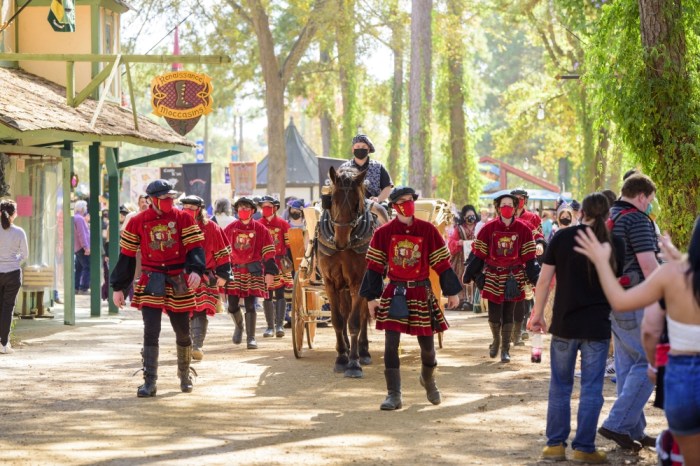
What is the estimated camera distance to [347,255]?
13.9m

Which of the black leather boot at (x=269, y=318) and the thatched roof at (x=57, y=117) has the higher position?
the thatched roof at (x=57, y=117)

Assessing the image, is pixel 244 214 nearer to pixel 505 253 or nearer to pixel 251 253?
pixel 251 253

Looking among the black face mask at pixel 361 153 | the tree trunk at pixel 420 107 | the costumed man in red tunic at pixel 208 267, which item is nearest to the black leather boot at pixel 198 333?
the costumed man in red tunic at pixel 208 267

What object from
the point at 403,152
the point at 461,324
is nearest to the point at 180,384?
the point at 461,324

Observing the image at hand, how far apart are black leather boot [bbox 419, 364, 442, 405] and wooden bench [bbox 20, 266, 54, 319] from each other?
11351 mm

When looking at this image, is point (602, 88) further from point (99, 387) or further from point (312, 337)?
point (99, 387)

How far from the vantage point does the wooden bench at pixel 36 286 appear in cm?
2131

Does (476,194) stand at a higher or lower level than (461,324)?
higher

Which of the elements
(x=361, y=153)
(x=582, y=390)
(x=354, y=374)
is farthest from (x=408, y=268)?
(x=361, y=153)

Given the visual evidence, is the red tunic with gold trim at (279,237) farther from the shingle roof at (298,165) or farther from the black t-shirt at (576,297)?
the shingle roof at (298,165)

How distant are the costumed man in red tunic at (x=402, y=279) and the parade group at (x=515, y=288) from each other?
0.04 ft

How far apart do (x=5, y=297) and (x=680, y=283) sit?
11.5m

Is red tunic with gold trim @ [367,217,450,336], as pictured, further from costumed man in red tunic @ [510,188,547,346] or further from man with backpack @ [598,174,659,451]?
costumed man in red tunic @ [510,188,547,346]

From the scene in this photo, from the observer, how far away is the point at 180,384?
12836 millimetres
